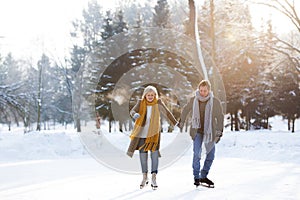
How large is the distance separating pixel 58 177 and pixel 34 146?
7.81 m

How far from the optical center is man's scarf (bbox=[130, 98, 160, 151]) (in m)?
6.50

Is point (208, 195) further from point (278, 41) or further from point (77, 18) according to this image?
point (77, 18)

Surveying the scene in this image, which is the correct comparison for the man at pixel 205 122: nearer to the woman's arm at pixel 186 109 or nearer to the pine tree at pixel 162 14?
the woman's arm at pixel 186 109

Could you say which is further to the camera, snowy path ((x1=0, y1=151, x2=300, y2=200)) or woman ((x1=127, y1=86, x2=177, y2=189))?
woman ((x1=127, y1=86, x2=177, y2=189))

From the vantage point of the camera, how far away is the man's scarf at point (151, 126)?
6.50 metres

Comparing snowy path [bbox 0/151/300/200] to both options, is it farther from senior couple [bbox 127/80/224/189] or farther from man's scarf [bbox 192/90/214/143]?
man's scarf [bbox 192/90/214/143]

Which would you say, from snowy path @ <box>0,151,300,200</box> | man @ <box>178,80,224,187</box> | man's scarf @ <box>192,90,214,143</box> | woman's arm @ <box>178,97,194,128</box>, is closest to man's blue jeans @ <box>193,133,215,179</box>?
man @ <box>178,80,224,187</box>

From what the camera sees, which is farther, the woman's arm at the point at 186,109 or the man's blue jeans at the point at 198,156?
the woman's arm at the point at 186,109

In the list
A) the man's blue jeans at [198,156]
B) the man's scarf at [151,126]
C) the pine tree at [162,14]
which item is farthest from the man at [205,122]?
the pine tree at [162,14]

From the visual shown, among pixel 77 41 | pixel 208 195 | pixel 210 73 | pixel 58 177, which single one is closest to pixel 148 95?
pixel 208 195

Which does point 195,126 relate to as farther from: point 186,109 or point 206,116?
point 186,109

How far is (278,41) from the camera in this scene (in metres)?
17.5

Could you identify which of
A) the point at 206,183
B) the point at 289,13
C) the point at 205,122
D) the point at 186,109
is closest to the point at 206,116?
the point at 205,122

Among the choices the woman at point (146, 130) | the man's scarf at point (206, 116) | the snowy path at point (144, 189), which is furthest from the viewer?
the woman at point (146, 130)
